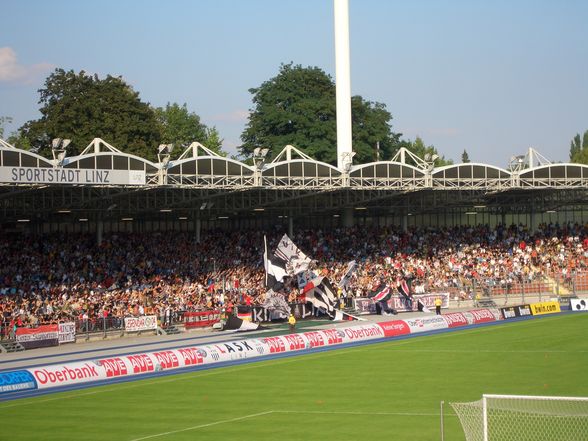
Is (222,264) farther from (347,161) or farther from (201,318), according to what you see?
(201,318)

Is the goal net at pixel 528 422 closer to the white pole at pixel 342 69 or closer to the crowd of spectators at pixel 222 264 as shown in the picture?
the crowd of spectators at pixel 222 264

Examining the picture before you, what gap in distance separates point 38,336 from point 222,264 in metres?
19.0

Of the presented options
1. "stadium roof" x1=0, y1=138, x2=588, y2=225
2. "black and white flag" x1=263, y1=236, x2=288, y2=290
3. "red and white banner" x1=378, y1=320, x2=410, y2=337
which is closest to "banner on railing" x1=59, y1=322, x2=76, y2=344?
"stadium roof" x1=0, y1=138, x2=588, y2=225

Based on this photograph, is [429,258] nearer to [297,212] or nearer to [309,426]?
[297,212]

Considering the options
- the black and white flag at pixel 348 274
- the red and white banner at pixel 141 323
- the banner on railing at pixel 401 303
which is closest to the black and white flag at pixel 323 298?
the black and white flag at pixel 348 274

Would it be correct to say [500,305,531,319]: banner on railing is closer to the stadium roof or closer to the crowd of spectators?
the crowd of spectators

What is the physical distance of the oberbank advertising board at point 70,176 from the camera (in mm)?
43469

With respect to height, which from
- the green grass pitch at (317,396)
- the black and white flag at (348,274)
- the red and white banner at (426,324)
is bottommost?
the green grass pitch at (317,396)

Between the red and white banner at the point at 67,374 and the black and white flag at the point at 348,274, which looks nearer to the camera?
the red and white banner at the point at 67,374

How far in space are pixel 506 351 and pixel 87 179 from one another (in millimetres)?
21398

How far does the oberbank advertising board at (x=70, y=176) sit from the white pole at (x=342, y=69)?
21.2 meters

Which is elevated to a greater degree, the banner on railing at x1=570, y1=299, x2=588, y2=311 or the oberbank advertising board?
the oberbank advertising board

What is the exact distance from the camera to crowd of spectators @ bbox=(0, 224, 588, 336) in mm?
49719

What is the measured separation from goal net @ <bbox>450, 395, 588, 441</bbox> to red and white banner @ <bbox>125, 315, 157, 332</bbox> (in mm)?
26423
